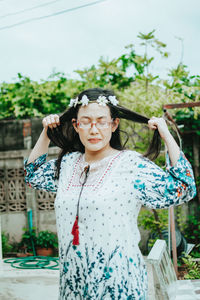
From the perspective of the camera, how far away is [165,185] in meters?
1.36

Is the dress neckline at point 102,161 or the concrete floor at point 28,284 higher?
the dress neckline at point 102,161

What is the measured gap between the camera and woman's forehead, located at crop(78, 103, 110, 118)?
1540 millimetres

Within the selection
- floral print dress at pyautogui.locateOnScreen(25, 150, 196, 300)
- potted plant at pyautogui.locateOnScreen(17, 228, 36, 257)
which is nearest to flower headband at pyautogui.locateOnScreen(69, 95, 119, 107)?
floral print dress at pyautogui.locateOnScreen(25, 150, 196, 300)

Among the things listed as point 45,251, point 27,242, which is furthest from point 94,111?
point 27,242

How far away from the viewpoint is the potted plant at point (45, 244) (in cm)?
535

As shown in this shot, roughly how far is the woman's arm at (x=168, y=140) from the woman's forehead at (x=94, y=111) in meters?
0.20

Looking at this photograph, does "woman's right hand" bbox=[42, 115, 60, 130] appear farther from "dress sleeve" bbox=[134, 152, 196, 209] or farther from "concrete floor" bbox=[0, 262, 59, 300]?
"concrete floor" bbox=[0, 262, 59, 300]

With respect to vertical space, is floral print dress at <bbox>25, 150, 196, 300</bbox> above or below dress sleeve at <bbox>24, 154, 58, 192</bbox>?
below

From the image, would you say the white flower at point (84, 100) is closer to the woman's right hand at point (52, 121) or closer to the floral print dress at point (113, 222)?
the woman's right hand at point (52, 121)

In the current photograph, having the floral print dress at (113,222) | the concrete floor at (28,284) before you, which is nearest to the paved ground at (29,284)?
the concrete floor at (28,284)

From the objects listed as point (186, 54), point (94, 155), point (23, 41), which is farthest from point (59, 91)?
point (94, 155)

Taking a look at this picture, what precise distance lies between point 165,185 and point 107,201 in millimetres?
231

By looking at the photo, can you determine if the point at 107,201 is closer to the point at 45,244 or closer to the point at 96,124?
the point at 96,124

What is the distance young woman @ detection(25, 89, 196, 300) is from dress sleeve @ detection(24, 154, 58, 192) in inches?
4.5
